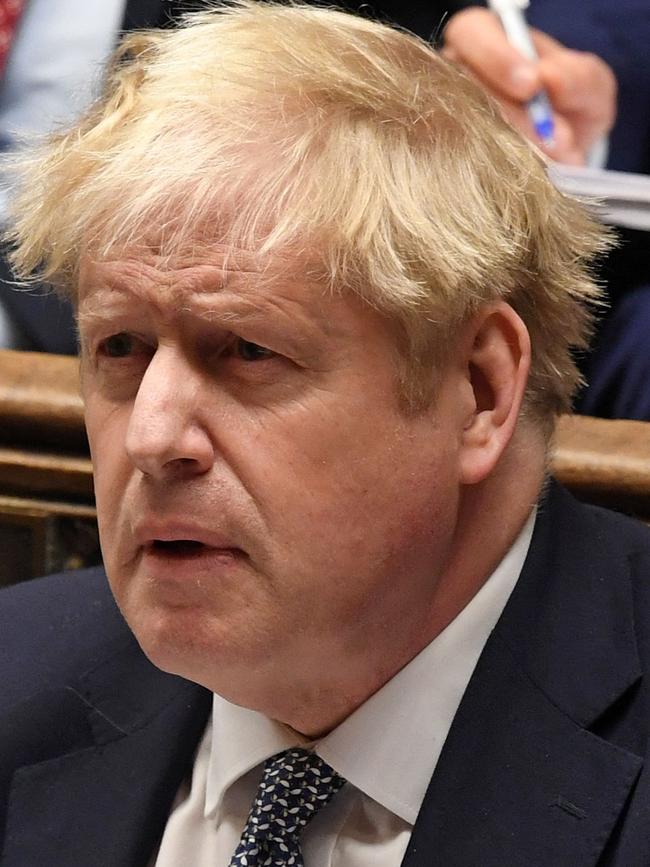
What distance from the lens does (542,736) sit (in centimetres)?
119

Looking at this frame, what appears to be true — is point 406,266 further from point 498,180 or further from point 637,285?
point 637,285

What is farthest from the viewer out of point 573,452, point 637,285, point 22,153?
point 637,285

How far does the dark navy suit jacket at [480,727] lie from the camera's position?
1.15 meters

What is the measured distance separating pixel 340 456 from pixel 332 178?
23 cm

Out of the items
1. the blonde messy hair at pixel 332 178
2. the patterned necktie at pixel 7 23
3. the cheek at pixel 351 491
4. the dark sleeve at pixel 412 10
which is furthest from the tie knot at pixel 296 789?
the patterned necktie at pixel 7 23

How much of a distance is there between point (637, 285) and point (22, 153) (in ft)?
2.65

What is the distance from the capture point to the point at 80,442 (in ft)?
5.74

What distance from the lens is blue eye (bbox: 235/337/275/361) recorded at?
1.14 meters

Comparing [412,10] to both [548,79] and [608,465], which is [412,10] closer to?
[548,79]

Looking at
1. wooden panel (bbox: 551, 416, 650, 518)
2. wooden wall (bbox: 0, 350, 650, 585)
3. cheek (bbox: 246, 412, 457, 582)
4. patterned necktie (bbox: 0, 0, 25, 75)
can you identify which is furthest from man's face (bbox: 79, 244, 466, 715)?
patterned necktie (bbox: 0, 0, 25, 75)

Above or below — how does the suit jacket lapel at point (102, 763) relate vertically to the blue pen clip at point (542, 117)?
below

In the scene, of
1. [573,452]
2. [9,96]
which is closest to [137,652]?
[573,452]

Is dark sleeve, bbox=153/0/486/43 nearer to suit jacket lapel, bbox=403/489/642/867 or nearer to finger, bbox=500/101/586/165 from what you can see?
finger, bbox=500/101/586/165

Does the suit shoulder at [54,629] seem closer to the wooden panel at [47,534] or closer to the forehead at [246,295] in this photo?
the wooden panel at [47,534]
